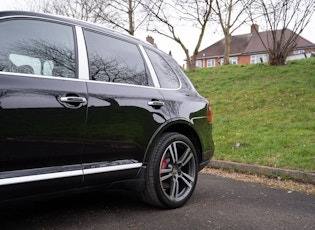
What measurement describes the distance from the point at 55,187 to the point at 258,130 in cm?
578

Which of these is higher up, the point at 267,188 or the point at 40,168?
the point at 40,168

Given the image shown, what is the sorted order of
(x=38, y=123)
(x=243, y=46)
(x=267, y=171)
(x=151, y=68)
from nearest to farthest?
(x=38, y=123) → (x=151, y=68) → (x=267, y=171) → (x=243, y=46)

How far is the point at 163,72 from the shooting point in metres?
3.77

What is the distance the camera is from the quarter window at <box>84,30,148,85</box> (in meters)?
2.98

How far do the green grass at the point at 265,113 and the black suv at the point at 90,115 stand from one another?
96.9 inches

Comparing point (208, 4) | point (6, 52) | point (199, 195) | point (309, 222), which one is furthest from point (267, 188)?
point (208, 4)

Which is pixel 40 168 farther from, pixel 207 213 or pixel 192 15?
pixel 192 15

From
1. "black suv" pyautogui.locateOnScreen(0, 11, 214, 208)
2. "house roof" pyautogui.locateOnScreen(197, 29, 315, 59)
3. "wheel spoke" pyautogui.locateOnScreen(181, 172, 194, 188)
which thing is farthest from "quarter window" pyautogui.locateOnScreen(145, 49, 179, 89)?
"house roof" pyautogui.locateOnScreen(197, 29, 315, 59)

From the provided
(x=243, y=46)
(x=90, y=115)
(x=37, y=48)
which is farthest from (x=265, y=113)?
(x=243, y=46)

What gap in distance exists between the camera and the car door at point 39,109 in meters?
2.26

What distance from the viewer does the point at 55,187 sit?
2516 mm

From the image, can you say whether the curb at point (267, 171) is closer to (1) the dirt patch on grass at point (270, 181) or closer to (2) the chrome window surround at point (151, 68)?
→ (1) the dirt patch on grass at point (270, 181)

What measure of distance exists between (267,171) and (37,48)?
4.03 meters

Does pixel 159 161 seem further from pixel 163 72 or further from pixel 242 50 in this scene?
pixel 242 50
